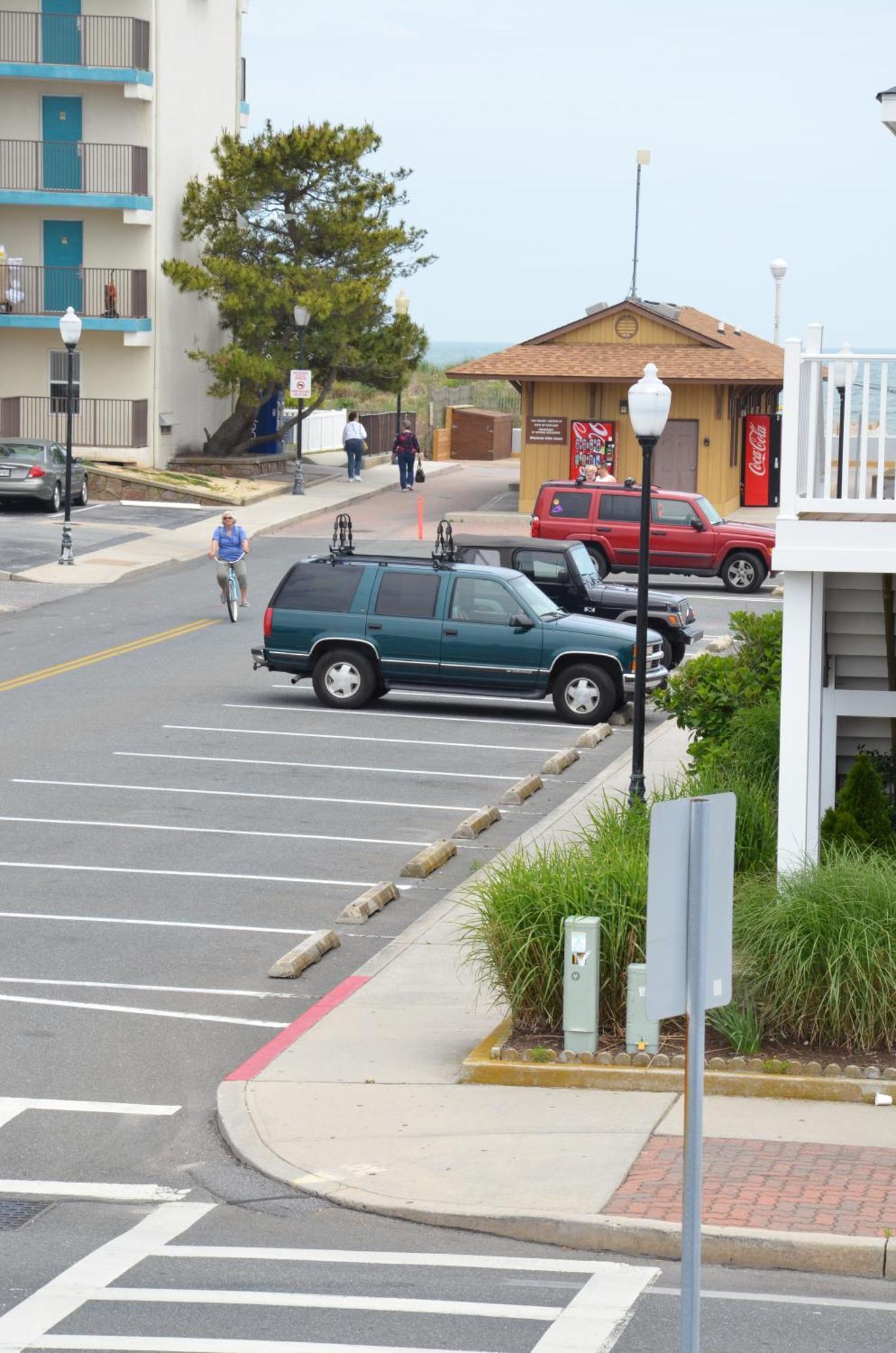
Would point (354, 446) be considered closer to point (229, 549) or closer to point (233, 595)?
point (233, 595)

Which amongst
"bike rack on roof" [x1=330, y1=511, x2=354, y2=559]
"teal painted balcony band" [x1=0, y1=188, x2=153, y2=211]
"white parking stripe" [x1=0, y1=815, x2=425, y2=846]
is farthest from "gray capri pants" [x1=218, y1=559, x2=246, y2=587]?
"teal painted balcony band" [x1=0, y1=188, x2=153, y2=211]

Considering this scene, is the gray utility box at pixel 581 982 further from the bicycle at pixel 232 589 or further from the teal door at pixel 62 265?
the teal door at pixel 62 265

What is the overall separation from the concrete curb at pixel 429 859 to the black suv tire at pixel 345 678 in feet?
23.2

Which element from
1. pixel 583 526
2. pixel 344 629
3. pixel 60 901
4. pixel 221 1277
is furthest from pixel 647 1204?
pixel 583 526

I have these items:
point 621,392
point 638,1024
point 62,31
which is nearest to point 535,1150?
point 638,1024

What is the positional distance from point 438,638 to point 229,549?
690 cm

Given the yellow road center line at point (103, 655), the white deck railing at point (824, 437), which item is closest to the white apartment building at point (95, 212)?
the yellow road center line at point (103, 655)

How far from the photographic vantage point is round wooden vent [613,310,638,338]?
152 feet

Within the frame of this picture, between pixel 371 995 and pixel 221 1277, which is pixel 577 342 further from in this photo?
pixel 221 1277

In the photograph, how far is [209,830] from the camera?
16.7m

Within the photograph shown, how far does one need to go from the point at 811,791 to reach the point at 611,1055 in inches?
93.9

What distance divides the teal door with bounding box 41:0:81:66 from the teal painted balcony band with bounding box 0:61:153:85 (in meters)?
0.44

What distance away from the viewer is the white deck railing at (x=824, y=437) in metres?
11.5

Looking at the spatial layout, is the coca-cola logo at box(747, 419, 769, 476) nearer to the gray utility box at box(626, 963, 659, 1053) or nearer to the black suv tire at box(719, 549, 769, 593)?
the black suv tire at box(719, 549, 769, 593)
